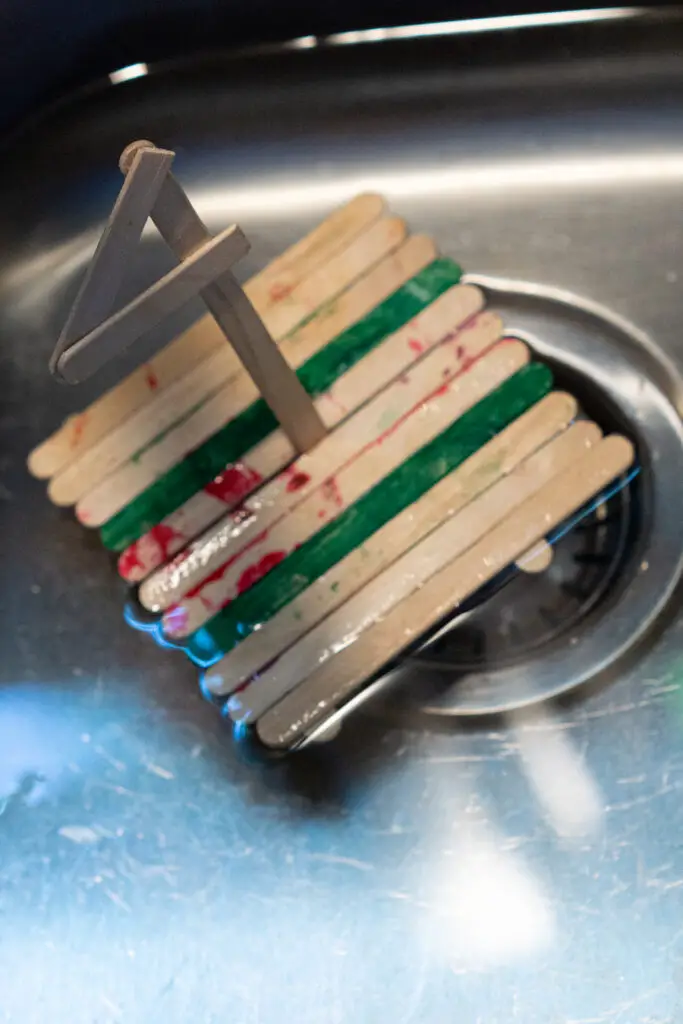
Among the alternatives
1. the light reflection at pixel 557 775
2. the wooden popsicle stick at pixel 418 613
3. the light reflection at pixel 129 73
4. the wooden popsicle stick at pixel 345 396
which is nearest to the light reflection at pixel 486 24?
the light reflection at pixel 129 73

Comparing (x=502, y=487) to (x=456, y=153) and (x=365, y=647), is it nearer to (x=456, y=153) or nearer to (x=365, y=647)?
(x=365, y=647)

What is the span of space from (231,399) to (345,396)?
62 mm

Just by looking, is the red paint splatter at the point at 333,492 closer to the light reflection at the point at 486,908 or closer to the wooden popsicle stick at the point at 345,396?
the wooden popsicle stick at the point at 345,396

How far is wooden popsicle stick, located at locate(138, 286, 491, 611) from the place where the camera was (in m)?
0.47

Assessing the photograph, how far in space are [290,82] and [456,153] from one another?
13cm

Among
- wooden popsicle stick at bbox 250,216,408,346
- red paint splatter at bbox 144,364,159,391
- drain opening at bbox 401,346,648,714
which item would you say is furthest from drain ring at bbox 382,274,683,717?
red paint splatter at bbox 144,364,159,391

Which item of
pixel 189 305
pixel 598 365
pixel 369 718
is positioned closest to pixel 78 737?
pixel 369 718

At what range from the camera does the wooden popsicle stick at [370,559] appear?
458 mm

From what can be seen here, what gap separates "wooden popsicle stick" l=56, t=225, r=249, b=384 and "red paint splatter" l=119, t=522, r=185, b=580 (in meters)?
0.16

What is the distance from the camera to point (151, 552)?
0.48 metres

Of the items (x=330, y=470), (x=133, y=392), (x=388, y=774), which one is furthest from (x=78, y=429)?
(x=388, y=774)

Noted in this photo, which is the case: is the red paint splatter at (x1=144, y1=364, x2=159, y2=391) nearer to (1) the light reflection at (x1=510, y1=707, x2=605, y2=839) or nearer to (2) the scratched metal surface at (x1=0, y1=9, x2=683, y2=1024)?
(2) the scratched metal surface at (x1=0, y1=9, x2=683, y2=1024)

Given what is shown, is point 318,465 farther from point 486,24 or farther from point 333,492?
point 486,24

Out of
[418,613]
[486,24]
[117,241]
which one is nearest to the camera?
[117,241]
